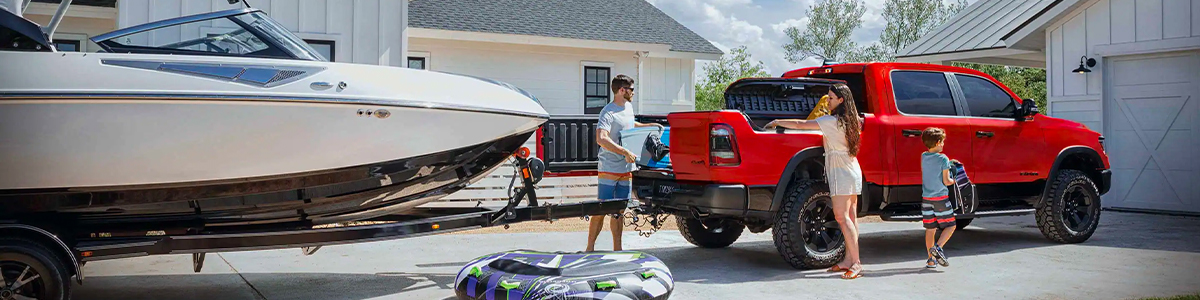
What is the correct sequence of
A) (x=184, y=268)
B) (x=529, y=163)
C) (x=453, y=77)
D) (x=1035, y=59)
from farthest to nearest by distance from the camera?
(x=1035, y=59) < (x=184, y=268) < (x=529, y=163) < (x=453, y=77)

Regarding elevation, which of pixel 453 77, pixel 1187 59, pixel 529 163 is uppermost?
pixel 1187 59

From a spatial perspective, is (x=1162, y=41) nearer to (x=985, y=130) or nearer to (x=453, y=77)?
(x=985, y=130)

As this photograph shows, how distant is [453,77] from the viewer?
5.81 m

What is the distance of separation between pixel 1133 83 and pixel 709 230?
23.3 ft

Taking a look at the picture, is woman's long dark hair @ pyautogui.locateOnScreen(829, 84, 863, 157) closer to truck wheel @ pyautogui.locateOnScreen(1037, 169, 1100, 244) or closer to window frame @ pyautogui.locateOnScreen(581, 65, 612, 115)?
truck wheel @ pyautogui.locateOnScreen(1037, 169, 1100, 244)

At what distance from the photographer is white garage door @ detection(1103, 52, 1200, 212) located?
1144 centimetres

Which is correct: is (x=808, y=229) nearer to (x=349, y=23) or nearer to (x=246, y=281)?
(x=246, y=281)

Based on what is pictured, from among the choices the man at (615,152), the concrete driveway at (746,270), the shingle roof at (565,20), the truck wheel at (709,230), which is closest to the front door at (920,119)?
the concrete driveway at (746,270)

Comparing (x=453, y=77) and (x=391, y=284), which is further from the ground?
(x=453, y=77)

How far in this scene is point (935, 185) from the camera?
6957mm

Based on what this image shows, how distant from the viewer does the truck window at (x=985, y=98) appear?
8.10 meters

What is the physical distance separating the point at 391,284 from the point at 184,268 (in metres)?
2.03

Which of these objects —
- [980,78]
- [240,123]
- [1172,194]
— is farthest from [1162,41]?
[240,123]

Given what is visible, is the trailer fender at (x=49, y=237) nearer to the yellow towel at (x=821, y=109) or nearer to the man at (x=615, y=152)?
the man at (x=615, y=152)
